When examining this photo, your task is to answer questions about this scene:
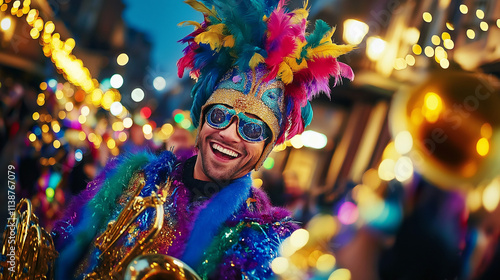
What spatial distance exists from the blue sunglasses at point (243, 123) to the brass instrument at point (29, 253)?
2.19 feet

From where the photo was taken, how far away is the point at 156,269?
41.0 inches

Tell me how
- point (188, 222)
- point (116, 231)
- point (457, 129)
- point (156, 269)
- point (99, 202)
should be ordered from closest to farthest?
point (156, 269) < point (116, 231) < point (188, 222) < point (99, 202) < point (457, 129)

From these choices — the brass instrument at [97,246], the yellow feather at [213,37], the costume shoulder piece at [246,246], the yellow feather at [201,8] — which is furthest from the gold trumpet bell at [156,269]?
the yellow feather at [201,8]

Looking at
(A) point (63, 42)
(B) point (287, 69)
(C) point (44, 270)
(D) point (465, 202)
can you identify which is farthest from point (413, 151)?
(A) point (63, 42)

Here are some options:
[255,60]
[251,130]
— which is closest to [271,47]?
[255,60]

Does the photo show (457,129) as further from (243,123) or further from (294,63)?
(243,123)

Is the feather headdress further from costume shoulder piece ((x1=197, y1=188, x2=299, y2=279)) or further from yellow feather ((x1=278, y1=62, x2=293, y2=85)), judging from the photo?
costume shoulder piece ((x1=197, y1=188, x2=299, y2=279))

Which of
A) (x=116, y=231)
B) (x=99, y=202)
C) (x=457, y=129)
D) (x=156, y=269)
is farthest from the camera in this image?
(x=457, y=129)

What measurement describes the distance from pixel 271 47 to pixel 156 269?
84 cm

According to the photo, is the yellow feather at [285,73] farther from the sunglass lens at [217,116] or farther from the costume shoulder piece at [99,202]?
the costume shoulder piece at [99,202]

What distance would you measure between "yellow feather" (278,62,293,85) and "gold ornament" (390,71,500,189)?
2.55 meters

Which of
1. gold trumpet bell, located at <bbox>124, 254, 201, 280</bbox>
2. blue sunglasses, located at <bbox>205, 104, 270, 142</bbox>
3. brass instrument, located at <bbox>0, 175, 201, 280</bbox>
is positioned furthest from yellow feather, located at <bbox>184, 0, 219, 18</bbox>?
gold trumpet bell, located at <bbox>124, 254, 201, 280</bbox>

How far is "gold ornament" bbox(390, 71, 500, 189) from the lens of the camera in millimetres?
3381

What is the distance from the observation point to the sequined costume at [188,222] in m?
1.29
